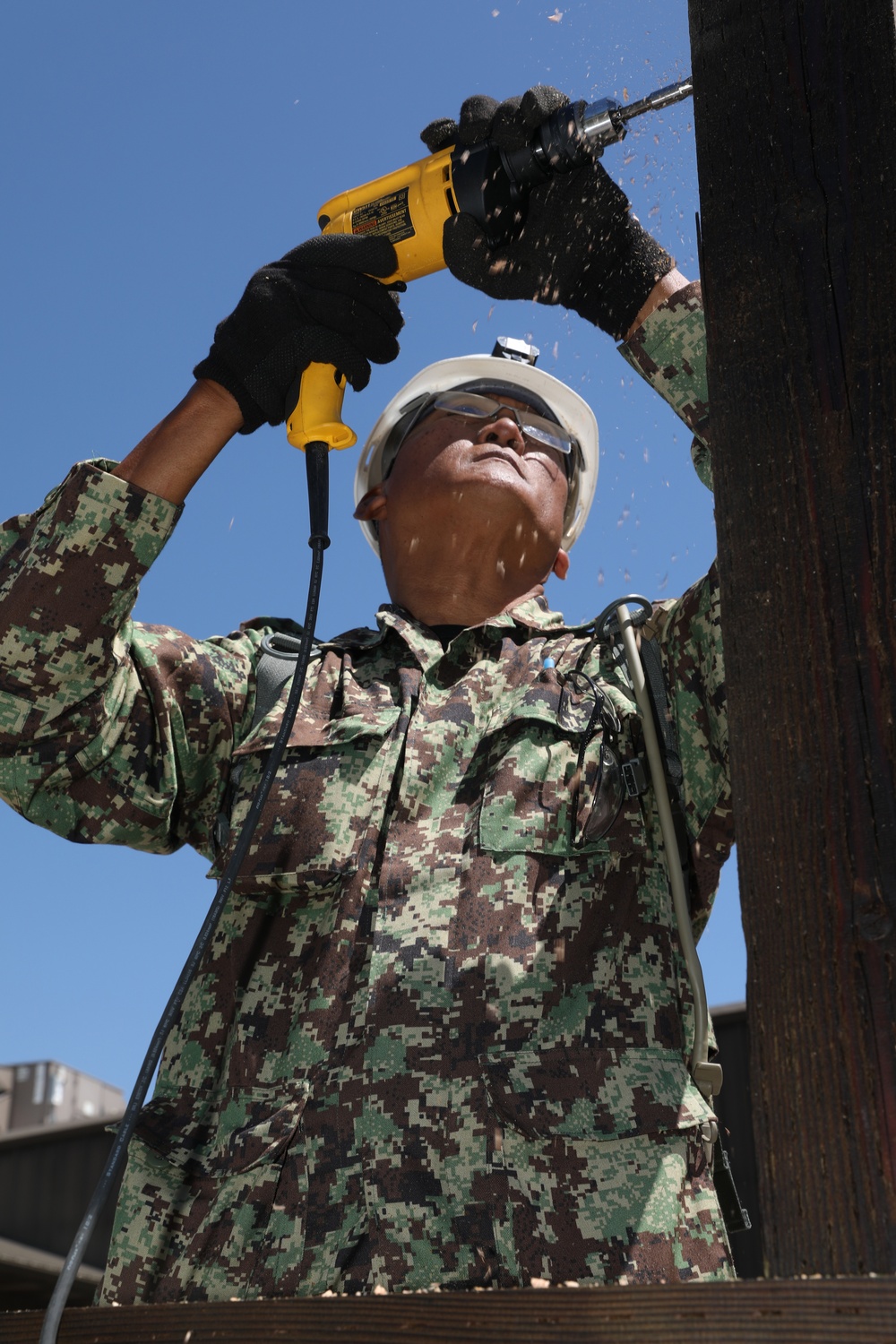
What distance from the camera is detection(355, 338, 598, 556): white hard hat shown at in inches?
137

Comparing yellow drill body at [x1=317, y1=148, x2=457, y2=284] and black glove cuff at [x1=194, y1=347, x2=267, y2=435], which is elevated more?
yellow drill body at [x1=317, y1=148, x2=457, y2=284]

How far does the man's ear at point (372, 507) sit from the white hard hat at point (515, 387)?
0.13 metres

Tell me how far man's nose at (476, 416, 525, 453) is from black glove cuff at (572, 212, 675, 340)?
0.47m

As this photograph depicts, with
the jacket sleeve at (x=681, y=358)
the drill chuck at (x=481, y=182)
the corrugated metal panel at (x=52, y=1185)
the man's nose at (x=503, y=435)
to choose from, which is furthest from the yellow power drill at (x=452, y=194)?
the corrugated metal panel at (x=52, y=1185)

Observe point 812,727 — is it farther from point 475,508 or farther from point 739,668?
point 475,508

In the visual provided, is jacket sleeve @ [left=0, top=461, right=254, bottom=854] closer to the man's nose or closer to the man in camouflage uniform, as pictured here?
the man in camouflage uniform

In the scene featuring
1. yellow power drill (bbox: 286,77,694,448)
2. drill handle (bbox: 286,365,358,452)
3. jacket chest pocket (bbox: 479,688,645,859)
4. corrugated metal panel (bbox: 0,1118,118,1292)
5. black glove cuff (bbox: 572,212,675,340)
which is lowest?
corrugated metal panel (bbox: 0,1118,118,1292)

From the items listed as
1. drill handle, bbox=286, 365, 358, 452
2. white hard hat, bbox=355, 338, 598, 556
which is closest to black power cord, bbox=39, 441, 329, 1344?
drill handle, bbox=286, 365, 358, 452

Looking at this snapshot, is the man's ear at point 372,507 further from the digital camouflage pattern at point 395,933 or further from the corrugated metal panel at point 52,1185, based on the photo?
the corrugated metal panel at point 52,1185

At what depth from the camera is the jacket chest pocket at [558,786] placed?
2.33 metres

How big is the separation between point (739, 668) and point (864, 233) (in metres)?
0.43

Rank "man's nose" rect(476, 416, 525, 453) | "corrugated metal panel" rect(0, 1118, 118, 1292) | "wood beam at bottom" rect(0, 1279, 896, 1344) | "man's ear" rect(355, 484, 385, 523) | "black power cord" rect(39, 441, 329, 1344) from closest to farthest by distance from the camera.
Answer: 1. "wood beam at bottom" rect(0, 1279, 896, 1344)
2. "black power cord" rect(39, 441, 329, 1344)
3. "man's nose" rect(476, 416, 525, 453)
4. "man's ear" rect(355, 484, 385, 523)
5. "corrugated metal panel" rect(0, 1118, 118, 1292)

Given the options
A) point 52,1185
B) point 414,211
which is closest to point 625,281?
point 414,211

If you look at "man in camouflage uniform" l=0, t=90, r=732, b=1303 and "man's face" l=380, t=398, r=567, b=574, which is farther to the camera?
"man's face" l=380, t=398, r=567, b=574
